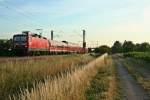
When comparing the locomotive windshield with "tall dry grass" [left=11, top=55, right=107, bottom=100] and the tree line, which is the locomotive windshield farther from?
the tree line

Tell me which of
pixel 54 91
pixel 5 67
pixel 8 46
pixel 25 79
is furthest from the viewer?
pixel 8 46

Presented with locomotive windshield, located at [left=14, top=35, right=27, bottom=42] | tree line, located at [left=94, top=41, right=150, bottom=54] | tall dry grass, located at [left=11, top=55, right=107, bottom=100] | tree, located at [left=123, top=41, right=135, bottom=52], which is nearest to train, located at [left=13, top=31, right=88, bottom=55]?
→ locomotive windshield, located at [left=14, top=35, right=27, bottom=42]

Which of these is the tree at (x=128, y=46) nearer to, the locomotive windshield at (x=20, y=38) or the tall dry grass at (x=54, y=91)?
the locomotive windshield at (x=20, y=38)

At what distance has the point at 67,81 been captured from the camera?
1317cm

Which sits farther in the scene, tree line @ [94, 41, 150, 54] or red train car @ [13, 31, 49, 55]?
tree line @ [94, 41, 150, 54]

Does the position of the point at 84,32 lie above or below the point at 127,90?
above

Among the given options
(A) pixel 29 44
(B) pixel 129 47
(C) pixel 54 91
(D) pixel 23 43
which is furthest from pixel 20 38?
(B) pixel 129 47

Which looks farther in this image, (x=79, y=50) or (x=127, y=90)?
(x=79, y=50)

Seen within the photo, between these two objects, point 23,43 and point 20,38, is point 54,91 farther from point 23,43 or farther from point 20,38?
point 20,38

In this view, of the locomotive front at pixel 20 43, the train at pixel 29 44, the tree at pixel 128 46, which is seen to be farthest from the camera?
the tree at pixel 128 46

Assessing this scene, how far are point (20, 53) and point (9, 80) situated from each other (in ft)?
99.0

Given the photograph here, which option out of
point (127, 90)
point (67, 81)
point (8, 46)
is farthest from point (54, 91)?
point (8, 46)

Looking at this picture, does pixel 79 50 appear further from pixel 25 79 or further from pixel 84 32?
pixel 25 79

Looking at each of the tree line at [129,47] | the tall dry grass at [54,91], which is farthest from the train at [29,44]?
the tree line at [129,47]
